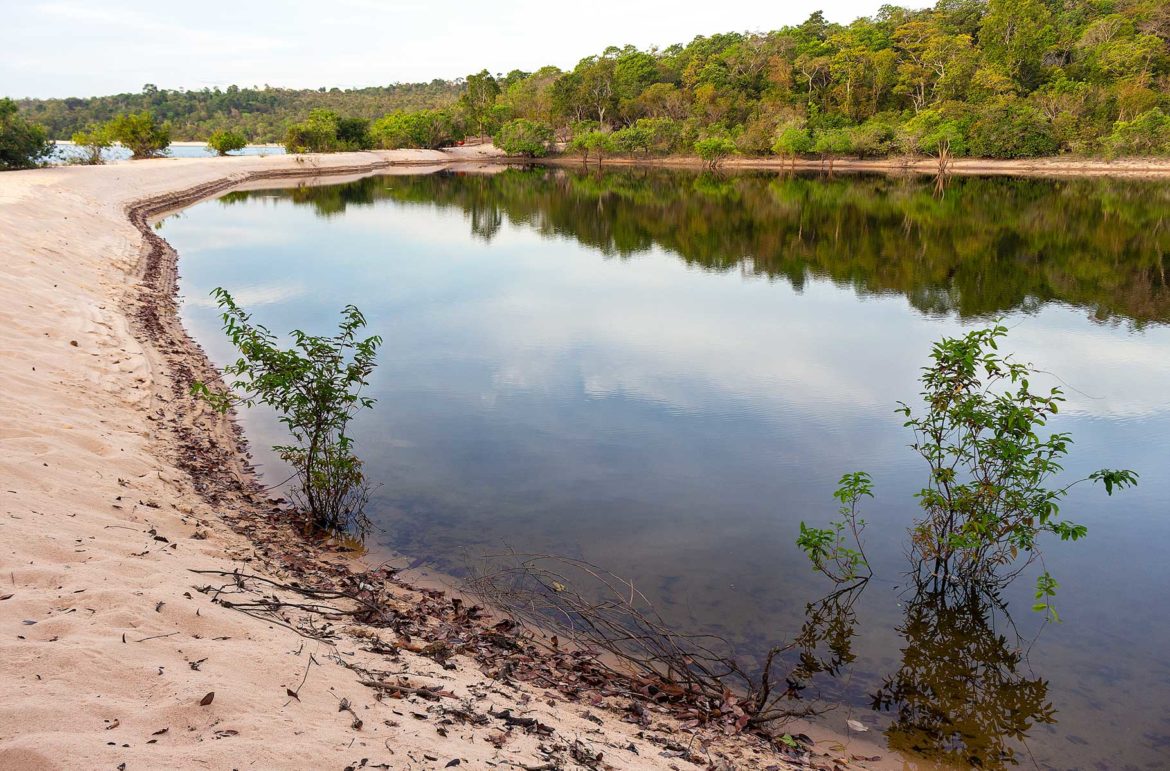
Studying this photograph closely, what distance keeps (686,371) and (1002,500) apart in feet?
24.0

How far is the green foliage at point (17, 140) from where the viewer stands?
39.4 m

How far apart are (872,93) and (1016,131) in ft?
61.9

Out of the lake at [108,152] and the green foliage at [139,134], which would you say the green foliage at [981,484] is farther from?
the green foliage at [139,134]

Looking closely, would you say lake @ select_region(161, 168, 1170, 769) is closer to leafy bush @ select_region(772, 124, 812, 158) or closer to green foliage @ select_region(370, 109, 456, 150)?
leafy bush @ select_region(772, 124, 812, 158)

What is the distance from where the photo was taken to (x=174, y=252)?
25578mm

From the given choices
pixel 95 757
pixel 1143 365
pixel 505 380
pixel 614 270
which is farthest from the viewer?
pixel 614 270

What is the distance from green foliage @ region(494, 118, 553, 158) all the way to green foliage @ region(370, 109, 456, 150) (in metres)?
10.2

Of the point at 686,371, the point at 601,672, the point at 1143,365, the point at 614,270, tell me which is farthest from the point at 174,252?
the point at 1143,365

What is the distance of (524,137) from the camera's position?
287ft

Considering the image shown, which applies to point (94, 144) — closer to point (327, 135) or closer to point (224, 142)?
point (224, 142)

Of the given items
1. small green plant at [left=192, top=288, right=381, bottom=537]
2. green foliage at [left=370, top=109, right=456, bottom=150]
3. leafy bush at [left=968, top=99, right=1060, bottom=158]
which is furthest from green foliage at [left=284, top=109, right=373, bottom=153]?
small green plant at [left=192, top=288, right=381, bottom=537]

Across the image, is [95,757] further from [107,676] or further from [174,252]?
[174,252]

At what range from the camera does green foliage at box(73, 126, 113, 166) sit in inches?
1982

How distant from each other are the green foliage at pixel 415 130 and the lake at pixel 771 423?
207 ft
